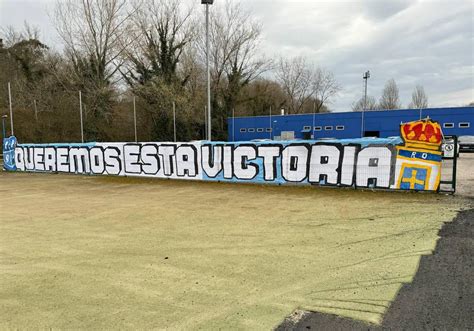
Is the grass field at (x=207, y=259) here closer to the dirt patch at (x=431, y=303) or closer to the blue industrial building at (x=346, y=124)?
the dirt patch at (x=431, y=303)

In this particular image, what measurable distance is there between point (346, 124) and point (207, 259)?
3716 centimetres

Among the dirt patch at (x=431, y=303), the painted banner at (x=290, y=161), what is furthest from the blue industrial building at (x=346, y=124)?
the dirt patch at (x=431, y=303)

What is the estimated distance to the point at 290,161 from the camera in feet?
39.3

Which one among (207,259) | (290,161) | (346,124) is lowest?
(207,259)

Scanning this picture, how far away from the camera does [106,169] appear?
55.0ft

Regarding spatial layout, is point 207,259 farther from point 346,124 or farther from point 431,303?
point 346,124

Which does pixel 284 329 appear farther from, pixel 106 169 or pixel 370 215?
pixel 106 169

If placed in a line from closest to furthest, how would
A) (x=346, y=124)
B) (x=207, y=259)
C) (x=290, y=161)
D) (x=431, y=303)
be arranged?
(x=431, y=303) → (x=207, y=259) → (x=290, y=161) → (x=346, y=124)

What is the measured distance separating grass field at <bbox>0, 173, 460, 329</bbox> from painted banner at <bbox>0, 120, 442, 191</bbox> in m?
1.22

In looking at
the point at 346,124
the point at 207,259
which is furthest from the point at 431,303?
the point at 346,124

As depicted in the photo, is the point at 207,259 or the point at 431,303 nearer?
the point at 431,303

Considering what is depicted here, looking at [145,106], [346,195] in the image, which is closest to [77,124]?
[145,106]

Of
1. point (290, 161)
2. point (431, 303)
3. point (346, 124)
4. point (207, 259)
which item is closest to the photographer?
point (431, 303)

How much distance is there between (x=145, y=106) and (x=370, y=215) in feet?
110
